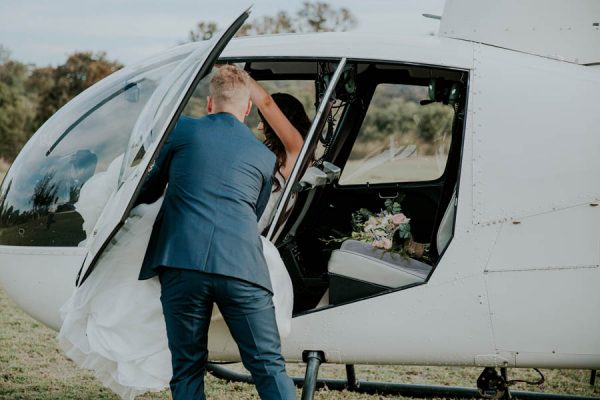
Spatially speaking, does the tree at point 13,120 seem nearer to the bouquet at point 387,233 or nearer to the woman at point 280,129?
the woman at point 280,129

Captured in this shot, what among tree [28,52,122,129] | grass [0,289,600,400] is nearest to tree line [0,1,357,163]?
tree [28,52,122,129]

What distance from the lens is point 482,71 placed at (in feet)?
12.7

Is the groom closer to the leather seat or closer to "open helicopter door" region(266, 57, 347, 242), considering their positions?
"open helicopter door" region(266, 57, 347, 242)

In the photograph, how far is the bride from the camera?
A: 3643mm

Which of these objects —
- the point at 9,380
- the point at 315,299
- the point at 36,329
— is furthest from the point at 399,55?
the point at 36,329

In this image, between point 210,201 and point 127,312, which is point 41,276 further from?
point 210,201

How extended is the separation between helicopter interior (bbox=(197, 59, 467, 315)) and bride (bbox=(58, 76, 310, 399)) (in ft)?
2.23

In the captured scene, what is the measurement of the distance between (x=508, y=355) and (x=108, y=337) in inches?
73.1

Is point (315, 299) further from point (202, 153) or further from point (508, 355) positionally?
point (202, 153)

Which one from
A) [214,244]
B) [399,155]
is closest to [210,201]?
[214,244]

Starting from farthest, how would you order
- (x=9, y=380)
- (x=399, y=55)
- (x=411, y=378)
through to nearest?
(x=411, y=378) → (x=9, y=380) → (x=399, y=55)

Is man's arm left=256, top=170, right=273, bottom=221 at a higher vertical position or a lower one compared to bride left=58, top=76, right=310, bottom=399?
higher

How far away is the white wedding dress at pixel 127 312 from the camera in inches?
143

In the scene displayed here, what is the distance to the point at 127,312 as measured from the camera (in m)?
3.66
